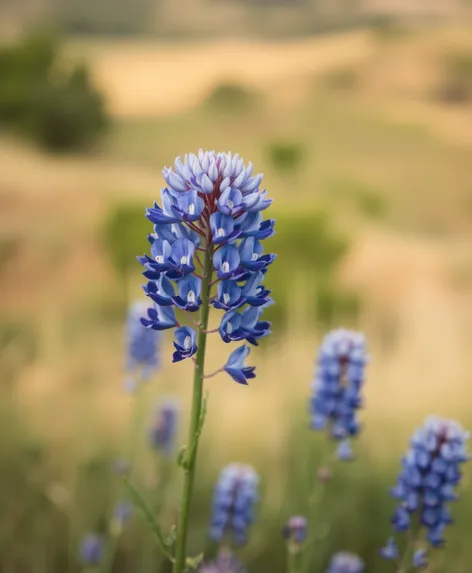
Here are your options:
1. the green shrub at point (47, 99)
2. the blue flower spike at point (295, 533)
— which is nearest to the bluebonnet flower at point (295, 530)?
the blue flower spike at point (295, 533)

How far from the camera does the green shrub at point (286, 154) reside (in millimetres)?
8898

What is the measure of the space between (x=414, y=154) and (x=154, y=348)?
6.80 metres

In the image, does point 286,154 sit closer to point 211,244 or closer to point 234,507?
point 234,507

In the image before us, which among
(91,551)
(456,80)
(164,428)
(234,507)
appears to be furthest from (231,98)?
(234,507)

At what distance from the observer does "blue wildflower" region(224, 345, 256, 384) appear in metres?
1.04

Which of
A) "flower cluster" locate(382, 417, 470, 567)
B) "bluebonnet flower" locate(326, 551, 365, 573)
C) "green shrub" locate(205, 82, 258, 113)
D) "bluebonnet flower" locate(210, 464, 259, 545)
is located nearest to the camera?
"flower cluster" locate(382, 417, 470, 567)

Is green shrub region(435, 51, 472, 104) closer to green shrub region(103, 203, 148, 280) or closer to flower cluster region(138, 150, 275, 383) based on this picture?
green shrub region(103, 203, 148, 280)

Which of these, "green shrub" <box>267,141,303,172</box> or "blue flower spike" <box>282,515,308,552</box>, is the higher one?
"green shrub" <box>267,141,303,172</box>

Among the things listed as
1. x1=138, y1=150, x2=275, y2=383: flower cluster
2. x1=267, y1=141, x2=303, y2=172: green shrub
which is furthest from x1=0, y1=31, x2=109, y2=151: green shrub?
x1=138, y1=150, x2=275, y2=383: flower cluster

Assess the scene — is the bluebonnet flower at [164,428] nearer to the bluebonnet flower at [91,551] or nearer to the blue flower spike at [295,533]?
the bluebonnet flower at [91,551]

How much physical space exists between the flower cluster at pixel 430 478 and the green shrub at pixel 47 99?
317 inches

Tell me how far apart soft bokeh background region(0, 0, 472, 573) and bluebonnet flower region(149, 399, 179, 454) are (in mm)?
703

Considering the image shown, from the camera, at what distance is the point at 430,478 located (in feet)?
4.38

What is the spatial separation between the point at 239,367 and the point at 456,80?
280 inches
